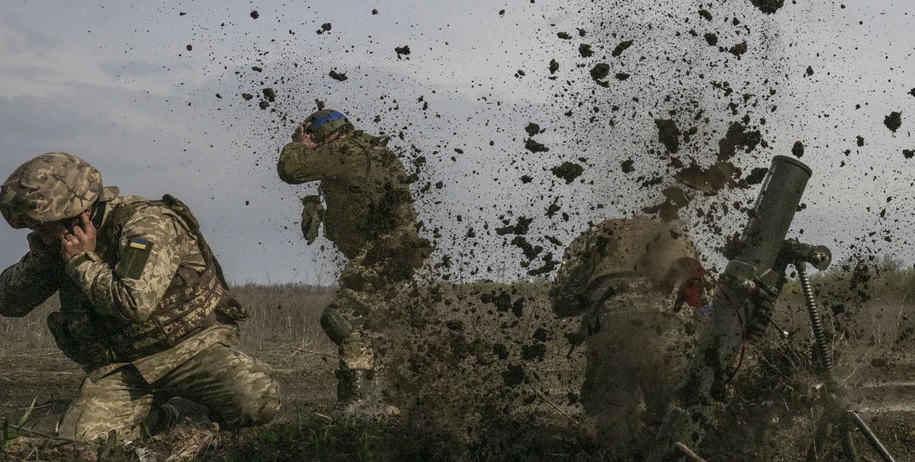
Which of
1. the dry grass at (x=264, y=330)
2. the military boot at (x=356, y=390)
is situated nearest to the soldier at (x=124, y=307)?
the military boot at (x=356, y=390)

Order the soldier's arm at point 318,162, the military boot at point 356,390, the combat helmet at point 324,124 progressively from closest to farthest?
the military boot at point 356,390
the soldier's arm at point 318,162
the combat helmet at point 324,124

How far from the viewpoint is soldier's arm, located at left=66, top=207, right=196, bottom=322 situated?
205 inches

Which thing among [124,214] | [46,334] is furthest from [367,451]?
[46,334]

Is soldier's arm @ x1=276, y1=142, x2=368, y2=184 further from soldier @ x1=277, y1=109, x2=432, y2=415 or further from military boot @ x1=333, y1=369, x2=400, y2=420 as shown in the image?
military boot @ x1=333, y1=369, x2=400, y2=420

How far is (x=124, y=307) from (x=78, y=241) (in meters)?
0.50

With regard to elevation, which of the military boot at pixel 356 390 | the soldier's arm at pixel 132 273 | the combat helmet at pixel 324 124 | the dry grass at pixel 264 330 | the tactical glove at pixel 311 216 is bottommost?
the dry grass at pixel 264 330

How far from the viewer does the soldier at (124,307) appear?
539cm

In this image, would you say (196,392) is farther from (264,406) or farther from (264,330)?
(264,330)

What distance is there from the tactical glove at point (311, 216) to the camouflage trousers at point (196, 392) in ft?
5.48

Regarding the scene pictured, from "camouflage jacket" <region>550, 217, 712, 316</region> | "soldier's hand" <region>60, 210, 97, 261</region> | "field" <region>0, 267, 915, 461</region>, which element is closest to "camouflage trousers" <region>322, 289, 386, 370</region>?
"field" <region>0, 267, 915, 461</region>

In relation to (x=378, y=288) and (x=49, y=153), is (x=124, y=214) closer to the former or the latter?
(x=49, y=153)

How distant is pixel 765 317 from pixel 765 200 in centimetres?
57

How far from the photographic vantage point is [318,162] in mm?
7332

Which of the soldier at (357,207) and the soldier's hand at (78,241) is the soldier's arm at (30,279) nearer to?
the soldier's hand at (78,241)
